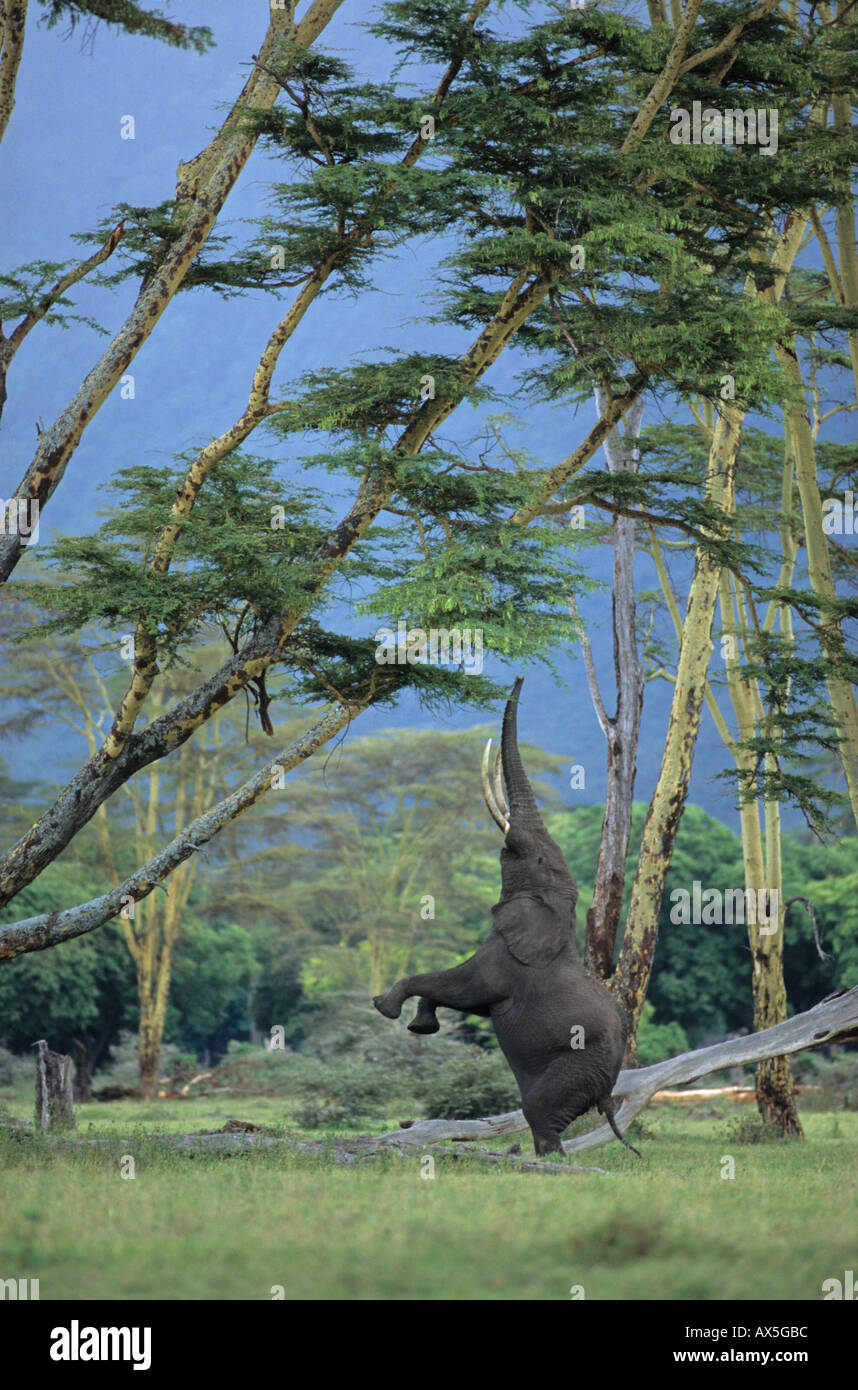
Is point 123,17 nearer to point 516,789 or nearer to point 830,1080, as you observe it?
point 516,789

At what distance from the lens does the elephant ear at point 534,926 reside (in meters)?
10.4

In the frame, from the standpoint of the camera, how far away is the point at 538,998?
10391mm

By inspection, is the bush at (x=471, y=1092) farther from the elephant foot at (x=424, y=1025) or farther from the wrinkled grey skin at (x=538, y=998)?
the elephant foot at (x=424, y=1025)

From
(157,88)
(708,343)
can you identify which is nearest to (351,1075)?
(708,343)

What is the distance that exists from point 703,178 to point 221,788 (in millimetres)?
19315

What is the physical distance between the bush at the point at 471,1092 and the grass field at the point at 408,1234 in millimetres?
7520

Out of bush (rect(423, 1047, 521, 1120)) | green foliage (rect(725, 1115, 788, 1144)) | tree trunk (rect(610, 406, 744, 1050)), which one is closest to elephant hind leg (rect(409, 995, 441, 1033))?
tree trunk (rect(610, 406, 744, 1050))

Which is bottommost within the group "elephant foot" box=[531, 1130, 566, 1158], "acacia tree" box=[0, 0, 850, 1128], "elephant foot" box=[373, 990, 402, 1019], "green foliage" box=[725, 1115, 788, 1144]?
"green foliage" box=[725, 1115, 788, 1144]

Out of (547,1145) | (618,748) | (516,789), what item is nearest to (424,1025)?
(547,1145)

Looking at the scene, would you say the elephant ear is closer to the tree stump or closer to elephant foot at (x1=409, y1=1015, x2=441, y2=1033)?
elephant foot at (x1=409, y1=1015, x2=441, y2=1033)

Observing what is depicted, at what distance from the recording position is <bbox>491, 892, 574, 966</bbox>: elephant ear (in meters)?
10.4

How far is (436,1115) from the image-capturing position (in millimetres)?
17219

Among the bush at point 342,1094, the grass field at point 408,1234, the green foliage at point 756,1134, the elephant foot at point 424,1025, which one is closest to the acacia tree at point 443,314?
the elephant foot at point 424,1025

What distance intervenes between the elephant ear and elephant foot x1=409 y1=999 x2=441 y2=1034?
0.77 meters
